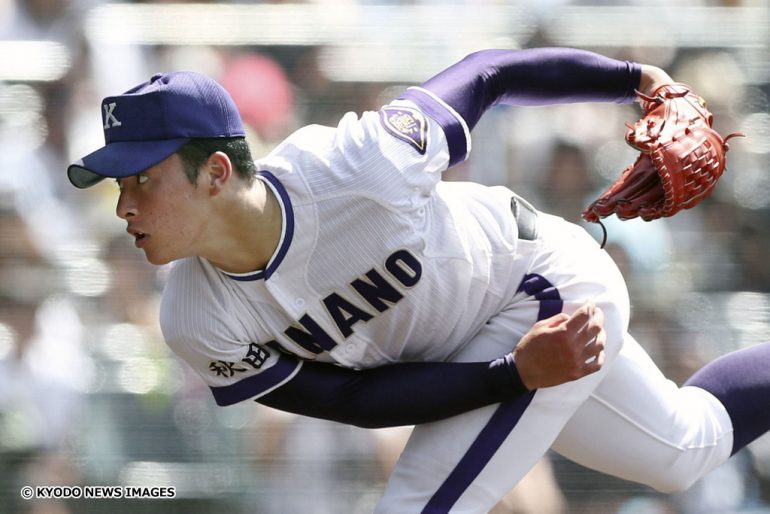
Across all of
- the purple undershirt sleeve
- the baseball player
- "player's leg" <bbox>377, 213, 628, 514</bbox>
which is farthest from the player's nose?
"player's leg" <bbox>377, 213, 628, 514</bbox>

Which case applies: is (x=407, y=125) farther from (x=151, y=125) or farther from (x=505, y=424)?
(x=505, y=424)

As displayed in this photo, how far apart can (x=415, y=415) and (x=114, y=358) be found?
173 centimetres

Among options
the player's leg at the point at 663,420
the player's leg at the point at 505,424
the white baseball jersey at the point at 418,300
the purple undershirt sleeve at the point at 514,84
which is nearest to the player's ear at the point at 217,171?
the white baseball jersey at the point at 418,300

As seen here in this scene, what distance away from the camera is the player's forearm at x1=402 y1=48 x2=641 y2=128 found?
218 centimetres

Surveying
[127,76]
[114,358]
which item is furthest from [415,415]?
[127,76]

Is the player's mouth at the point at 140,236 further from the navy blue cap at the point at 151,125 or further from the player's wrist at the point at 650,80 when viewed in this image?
the player's wrist at the point at 650,80

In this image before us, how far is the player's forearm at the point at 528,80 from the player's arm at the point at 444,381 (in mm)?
450

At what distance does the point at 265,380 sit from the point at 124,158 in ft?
1.64

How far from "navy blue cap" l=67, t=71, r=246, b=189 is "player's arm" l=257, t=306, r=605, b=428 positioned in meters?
0.50

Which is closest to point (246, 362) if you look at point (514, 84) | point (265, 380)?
point (265, 380)

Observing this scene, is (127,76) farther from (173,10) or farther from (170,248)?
(170,248)

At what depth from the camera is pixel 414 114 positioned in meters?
2.09

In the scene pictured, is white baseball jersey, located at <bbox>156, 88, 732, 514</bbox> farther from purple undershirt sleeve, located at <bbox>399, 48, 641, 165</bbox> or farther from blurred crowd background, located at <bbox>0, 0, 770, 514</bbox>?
blurred crowd background, located at <bbox>0, 0, 770, 514</bbox>

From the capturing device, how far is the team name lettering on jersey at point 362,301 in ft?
6.75
